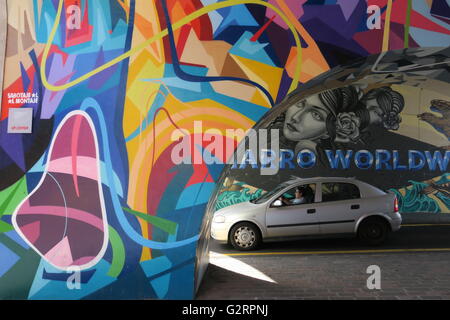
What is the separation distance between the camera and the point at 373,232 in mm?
7332

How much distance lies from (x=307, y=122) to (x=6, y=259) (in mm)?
8708

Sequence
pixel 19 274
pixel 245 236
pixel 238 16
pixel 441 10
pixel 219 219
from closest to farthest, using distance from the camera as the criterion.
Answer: pixel 441 10
pixel 238 16
pixel 19 274
pixel 245 236
pixel 219 219

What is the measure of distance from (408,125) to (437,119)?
0.76 meters

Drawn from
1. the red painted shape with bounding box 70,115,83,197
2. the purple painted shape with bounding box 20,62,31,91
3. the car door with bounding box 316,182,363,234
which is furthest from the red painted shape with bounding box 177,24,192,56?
the car door with bounding box 316,182,363,234

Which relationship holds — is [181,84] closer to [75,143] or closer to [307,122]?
[75,143]

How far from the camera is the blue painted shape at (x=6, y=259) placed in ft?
13.8

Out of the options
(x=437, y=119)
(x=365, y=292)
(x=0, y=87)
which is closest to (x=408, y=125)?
(x=437, y=119)

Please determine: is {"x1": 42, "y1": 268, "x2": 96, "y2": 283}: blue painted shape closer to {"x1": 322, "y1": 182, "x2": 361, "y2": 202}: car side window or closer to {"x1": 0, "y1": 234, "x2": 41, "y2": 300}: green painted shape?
{"x1": 0, "y1": 234, "x2": 41, "y2": 300}: green painted shape

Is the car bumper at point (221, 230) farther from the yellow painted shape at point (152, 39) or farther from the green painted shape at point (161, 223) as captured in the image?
the yellow painted shape at point (152, 39)

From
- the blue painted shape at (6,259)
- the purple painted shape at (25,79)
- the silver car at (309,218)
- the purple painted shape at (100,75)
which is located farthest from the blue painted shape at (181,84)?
the silver car at (309,218)

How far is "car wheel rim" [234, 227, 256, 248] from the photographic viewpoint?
7152mm

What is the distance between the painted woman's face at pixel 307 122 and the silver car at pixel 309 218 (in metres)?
3.70

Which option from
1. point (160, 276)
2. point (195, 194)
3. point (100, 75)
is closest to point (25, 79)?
point (100, 75)

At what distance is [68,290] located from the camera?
13.8ft
